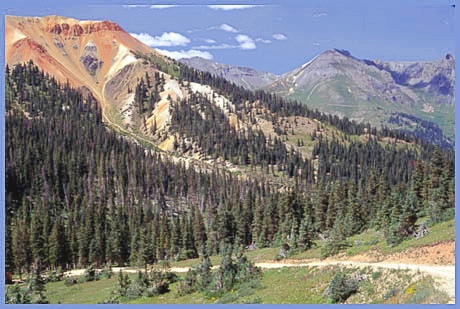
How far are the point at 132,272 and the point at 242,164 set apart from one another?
66.6 metres

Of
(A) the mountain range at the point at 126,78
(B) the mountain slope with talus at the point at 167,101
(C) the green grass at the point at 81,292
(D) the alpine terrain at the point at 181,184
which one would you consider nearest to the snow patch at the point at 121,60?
(A) the mountain range at the point at 126,78

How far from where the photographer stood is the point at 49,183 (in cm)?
5684

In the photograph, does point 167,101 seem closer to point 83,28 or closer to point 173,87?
point 173,87

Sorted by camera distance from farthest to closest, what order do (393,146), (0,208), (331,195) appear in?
1. (393,146)
2. (331,195)
3. (0,208)

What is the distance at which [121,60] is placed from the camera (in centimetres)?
15025

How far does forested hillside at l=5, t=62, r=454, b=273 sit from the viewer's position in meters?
33.0

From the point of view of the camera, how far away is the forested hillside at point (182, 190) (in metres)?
33.0

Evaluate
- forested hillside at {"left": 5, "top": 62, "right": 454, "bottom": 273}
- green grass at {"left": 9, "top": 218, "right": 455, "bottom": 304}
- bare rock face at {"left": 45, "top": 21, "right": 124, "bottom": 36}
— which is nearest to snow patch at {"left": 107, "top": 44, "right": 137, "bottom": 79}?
bare rock face at {"left": 45, "top": 21, "right": 124, "bottom": 36}

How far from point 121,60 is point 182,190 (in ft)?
303

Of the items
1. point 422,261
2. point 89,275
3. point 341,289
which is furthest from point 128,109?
point 422,261

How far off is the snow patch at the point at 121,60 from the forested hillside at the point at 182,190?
29.0 metres

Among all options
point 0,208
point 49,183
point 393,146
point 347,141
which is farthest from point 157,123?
point 0,208

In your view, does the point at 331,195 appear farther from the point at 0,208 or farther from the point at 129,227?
the point at 0,208

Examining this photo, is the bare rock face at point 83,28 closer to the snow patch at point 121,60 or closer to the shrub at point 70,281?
the snow patch at point 121,60
